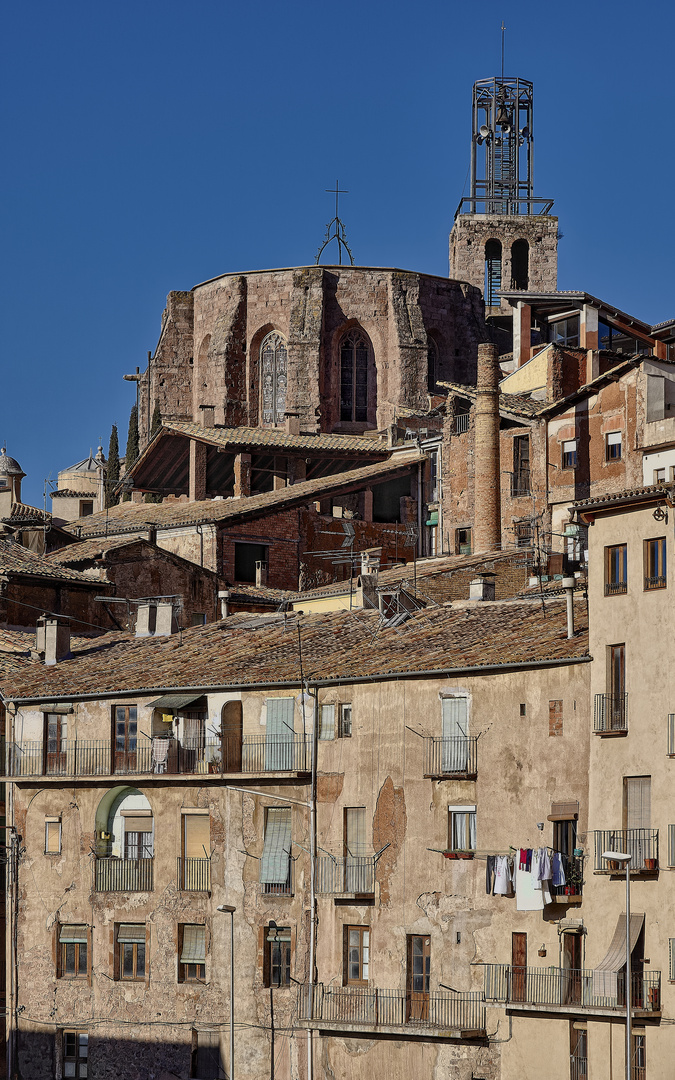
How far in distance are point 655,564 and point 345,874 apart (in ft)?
32.2

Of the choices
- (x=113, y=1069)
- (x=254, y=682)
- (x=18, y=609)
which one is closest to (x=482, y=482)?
(x=18, y=609)

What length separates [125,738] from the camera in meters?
46.3

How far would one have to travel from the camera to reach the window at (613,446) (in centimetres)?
6175

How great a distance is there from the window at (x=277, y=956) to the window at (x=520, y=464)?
26197 mm

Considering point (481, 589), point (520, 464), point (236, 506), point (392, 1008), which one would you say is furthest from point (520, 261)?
point (392, 1008)

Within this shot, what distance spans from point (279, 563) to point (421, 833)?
28.6 meters

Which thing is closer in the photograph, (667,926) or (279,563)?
(667,926)

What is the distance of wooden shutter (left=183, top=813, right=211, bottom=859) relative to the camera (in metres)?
44.7

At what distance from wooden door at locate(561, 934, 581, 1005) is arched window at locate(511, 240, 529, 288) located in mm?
65294

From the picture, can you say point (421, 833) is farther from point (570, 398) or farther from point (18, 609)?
point (570, 398)

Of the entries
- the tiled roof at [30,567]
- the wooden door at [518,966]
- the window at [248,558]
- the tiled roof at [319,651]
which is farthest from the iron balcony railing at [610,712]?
the window at [248,558]

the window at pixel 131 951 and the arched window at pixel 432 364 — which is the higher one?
the arched window at pixel 432 364

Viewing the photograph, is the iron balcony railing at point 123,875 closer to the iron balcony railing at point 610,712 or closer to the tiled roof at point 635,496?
the iron balcony railing at point 610,712

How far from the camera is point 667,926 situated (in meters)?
36.1
